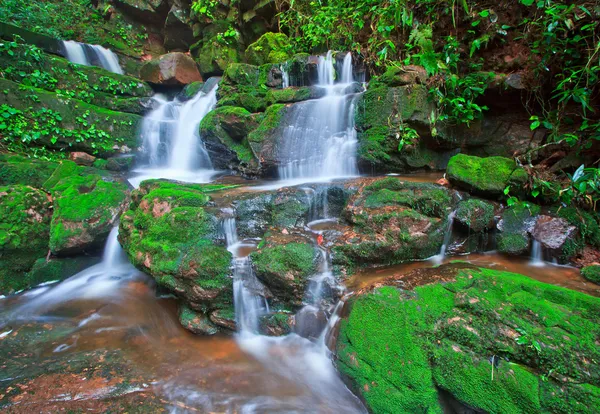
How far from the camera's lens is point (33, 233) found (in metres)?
4.95

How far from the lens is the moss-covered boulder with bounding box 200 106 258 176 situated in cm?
705

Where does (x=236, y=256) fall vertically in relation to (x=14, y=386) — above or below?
above

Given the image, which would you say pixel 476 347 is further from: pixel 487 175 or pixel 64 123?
pixel 64 123

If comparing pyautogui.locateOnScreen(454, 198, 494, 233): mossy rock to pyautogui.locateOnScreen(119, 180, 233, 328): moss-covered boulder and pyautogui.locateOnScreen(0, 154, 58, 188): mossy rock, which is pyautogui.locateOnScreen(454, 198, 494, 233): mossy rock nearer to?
pyautogui.locateOnScreen(119, 180, 233, 328): moss-covered boulder

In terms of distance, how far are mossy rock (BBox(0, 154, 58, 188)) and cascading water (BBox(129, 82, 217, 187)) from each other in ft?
6.16

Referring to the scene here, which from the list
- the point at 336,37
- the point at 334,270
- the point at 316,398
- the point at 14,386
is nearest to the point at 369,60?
the point at 336,37

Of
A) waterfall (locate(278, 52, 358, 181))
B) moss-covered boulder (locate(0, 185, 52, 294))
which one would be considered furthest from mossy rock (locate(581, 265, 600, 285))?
moss-covered boulder (locate(0, 185, 52, 294))

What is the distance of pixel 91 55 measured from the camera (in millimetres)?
10922

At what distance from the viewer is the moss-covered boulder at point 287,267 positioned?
354 centimetres

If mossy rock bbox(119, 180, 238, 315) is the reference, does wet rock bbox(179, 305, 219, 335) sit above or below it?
below

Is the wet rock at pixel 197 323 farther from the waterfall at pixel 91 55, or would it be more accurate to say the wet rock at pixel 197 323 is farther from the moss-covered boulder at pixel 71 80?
the waterfall at pixel 91 55

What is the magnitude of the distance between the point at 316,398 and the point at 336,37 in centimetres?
872

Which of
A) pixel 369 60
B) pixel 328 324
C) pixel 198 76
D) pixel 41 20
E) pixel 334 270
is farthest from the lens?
pixel 198 76

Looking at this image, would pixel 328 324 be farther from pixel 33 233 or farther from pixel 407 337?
pixel 33 233
